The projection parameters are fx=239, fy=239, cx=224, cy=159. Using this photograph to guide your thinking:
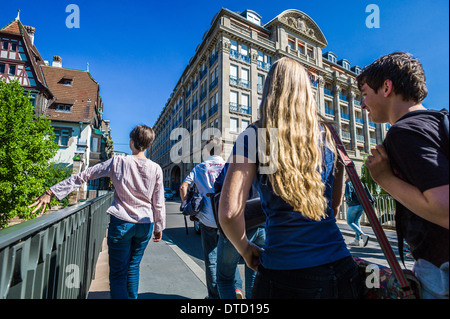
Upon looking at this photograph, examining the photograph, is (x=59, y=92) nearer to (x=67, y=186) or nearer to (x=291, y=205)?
(x=67, y=186)

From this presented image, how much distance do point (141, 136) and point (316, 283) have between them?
237 centimetres

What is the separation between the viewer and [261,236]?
2.51 m

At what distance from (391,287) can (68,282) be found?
219cm

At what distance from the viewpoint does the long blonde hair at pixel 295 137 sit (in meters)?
1.04

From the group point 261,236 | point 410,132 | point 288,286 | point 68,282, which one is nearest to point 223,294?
point 261,236

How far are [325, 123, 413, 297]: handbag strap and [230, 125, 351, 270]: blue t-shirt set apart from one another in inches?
5.8

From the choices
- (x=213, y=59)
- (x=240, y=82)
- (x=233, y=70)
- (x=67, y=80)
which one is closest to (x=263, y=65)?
(x=240, y=82)

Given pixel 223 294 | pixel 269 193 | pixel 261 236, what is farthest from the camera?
pixel 261 236

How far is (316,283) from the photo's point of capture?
96 centimetres

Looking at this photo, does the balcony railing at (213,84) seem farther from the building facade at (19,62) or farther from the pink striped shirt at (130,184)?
the pink striped shirt at (130,184)

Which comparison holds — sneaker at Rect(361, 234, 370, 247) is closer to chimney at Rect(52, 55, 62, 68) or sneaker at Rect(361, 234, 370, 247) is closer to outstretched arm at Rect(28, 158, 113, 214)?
outstretched arm at Rect(28, 158, 113, 214)

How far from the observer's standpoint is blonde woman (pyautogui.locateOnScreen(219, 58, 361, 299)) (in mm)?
979

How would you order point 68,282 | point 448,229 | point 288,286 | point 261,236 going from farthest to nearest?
point 261,236 → point 68,282 → point 288,286 → point 448,229

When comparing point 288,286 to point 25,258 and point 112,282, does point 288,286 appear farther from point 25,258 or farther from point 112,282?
point 112,282
